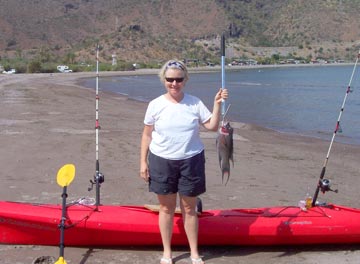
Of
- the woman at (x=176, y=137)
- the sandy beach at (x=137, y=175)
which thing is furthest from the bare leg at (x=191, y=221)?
the sandy beach at (x=137, y=175)

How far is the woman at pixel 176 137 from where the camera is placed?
4164 millimetres

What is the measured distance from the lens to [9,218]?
15.4 feet

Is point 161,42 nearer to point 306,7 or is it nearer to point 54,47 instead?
point 54,47

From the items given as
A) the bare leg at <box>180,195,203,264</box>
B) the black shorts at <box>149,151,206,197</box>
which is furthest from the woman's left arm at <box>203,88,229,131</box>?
the bare leg at <box>180,195,203,264</box>

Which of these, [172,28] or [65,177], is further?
[172,28]

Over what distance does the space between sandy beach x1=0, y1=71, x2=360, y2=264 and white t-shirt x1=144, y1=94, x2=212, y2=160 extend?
1055mm

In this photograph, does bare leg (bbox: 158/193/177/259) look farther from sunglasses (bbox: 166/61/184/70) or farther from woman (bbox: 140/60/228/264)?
sunglasses (bbox: 166/61/184/70)

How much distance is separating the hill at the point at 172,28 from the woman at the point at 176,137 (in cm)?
7997

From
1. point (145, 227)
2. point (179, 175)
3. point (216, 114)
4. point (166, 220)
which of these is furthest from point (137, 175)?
point (216, 114)

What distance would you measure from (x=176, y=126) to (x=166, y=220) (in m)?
0.83

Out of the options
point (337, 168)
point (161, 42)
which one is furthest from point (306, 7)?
point (337, 168)

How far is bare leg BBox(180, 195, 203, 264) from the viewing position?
432 cm

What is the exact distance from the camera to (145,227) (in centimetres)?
472

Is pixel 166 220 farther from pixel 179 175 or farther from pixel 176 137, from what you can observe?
pixel 176 137
